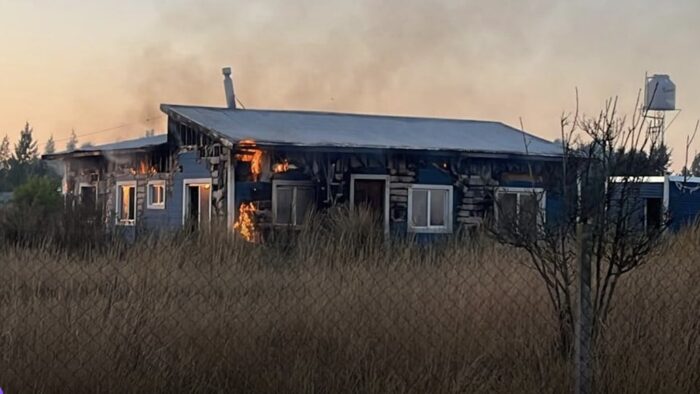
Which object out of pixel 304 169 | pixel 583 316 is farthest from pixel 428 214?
pixel 583 316

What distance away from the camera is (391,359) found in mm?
5516

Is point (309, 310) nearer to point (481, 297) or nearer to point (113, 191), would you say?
point (481, 297)

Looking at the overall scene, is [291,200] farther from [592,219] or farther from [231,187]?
[592,219]

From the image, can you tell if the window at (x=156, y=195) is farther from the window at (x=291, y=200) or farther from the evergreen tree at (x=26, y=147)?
the evergreen tree at (x=26, y=147)

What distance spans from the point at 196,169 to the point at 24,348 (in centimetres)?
1391

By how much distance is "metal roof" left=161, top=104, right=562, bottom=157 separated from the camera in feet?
57.8

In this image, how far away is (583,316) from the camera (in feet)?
15.4

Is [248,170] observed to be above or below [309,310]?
above

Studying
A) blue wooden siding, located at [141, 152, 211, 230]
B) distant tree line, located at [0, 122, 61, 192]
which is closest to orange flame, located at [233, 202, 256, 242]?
blue wooden siding, located at [141, 152, 211, 230]

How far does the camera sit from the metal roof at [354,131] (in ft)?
57.8

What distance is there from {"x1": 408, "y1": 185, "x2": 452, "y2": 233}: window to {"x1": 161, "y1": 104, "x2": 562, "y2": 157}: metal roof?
104cm

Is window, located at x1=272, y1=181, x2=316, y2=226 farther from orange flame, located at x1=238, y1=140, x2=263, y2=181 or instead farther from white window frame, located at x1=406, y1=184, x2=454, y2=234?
white window frame, located at x1=406, y1=184, x2=454, y2=234

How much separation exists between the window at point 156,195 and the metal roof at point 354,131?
1.94 metres

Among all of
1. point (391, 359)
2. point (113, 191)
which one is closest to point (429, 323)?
point (391, 359)
